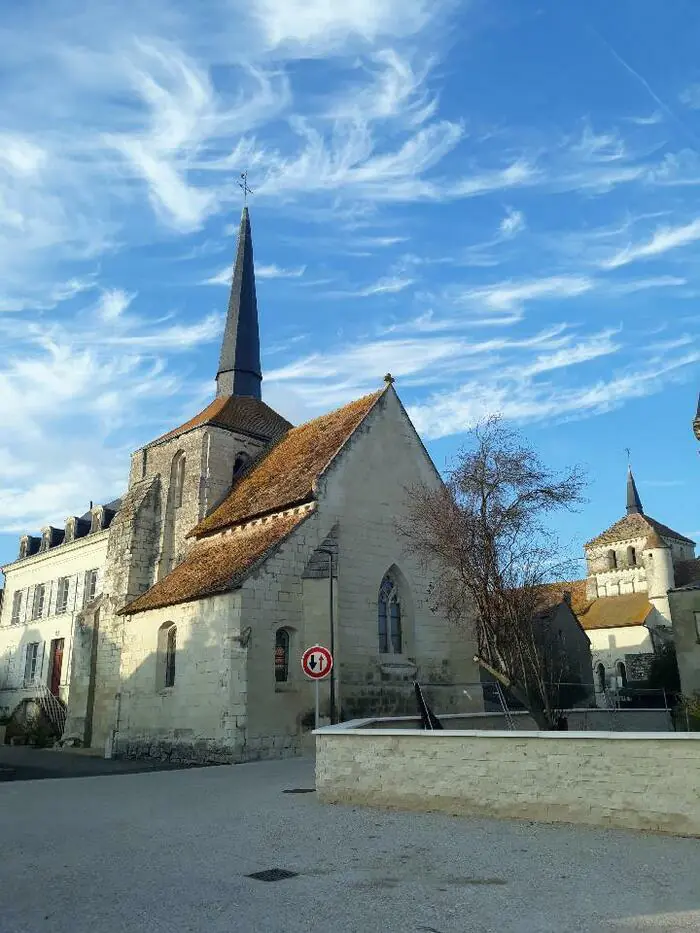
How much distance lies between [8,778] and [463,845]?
10777 mm

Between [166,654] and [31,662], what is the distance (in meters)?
15.9

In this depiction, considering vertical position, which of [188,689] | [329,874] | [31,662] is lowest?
[329,874]

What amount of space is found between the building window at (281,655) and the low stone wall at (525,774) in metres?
7.54

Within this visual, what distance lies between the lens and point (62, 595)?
32.0 m

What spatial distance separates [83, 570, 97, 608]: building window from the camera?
98.4ft

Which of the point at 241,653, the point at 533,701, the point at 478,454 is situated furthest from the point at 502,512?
the point at 241,653

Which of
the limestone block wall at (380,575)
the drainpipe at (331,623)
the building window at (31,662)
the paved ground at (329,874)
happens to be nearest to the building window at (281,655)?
the drainpipe at (331,623)

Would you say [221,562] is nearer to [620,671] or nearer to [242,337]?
[242,337]

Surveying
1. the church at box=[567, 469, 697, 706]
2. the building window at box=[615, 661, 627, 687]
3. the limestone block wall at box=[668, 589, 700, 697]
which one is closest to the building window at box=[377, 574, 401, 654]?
the limestone block wall at box=[668, 589, 700, 697]

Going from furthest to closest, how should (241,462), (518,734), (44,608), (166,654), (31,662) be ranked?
(44,608) → (31,662) → (241,462) → (166,654) → (518,734)

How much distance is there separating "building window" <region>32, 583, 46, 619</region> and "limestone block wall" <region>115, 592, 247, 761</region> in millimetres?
14504

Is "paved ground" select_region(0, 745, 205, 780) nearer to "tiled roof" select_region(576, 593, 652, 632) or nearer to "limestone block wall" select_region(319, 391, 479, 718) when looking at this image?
"limestone block wall" select_region(319, 391, 479, 718)

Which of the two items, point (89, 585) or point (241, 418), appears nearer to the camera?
point (241, 418)

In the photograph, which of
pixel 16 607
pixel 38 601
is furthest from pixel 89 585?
pixel 16 607
